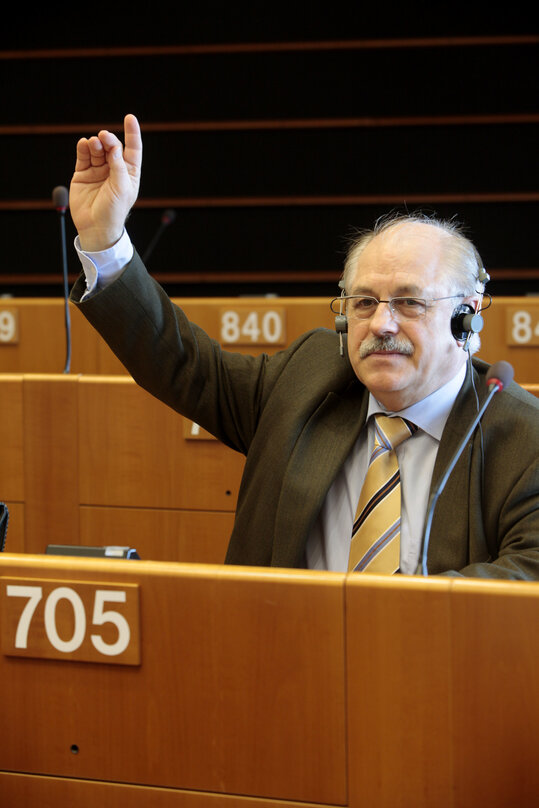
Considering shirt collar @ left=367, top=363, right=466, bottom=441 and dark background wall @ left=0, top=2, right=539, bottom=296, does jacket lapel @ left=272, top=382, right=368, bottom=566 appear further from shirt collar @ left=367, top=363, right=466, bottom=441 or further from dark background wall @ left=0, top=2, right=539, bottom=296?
dark background wall @ left=0, top=2, right=539, bottom=296

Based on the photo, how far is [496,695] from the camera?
85 centimetres

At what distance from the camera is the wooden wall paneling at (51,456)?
8.35 ft

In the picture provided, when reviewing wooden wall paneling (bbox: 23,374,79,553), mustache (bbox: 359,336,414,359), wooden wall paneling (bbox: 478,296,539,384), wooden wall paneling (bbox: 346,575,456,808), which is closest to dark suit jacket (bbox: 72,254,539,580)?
mustache (bbox: 359,336,414,359)

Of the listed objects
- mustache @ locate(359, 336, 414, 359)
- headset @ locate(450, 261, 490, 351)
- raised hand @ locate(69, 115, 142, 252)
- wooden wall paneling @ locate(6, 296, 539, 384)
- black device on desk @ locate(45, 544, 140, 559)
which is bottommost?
black device on desk @ locate(45, 544, 140, 559)

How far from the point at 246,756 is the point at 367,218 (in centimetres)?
502

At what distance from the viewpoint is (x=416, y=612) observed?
875 mm

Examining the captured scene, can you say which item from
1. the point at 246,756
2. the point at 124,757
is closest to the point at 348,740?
the point at 246,756

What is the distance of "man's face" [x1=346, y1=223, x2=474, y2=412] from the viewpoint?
1.53 m

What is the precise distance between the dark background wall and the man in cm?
407

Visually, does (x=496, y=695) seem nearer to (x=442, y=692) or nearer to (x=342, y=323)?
(x=442, y=692)

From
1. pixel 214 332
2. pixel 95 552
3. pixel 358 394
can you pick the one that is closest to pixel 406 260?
pixel 358 394

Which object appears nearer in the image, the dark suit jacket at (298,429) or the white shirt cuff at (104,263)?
the dark suit jacket at (298,429)

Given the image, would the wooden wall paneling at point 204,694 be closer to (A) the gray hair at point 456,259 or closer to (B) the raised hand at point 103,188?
(B) the raised hand at point 103,188

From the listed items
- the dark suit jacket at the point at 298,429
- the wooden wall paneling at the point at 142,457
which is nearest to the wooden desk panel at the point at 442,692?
the dark suit jacket at the point at 298,429
